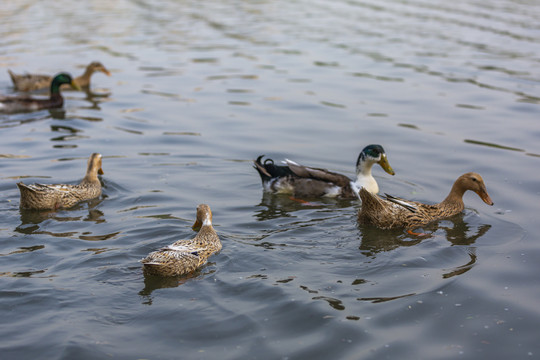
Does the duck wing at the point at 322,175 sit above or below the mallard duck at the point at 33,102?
below

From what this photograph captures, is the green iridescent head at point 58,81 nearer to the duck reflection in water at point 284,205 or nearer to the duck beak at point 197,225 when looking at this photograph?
the duck reflection in water at point 284,205

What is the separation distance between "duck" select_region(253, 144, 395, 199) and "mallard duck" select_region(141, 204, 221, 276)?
2.44m

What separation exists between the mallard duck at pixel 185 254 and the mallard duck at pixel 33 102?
9014 millimetres

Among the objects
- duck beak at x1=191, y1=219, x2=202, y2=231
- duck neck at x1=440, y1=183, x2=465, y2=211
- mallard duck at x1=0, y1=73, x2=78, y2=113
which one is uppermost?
mallard duck at x1=0, y1=73, x2=78, y2=113

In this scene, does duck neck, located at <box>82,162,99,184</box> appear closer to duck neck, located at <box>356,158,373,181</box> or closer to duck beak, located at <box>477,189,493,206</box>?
duck neck, located at <box>356,158,373,181</box>

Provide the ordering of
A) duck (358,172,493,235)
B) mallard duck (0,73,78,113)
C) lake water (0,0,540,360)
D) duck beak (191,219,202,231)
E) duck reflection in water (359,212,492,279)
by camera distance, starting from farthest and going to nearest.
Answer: mallard duck (0,73,78,113)
duck (358,172,493,235)
duck beak (191,219,202,231)
duck reflection in water (359,212,492,279)
lake water (0,0,540,360)

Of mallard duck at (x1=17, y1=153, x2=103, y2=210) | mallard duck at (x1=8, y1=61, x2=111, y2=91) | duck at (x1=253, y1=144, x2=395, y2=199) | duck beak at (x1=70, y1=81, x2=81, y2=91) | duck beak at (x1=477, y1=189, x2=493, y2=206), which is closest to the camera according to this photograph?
mallard duck at (x1=17, y1=153, x2=103, y2=210)

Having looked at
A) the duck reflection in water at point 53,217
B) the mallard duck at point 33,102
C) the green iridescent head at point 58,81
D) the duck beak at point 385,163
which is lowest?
the duck reflection in water at point 53,217

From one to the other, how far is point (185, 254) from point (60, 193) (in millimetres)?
3137

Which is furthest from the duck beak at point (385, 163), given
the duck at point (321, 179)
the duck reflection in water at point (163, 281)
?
the duck reflection in water at point (163, 281)

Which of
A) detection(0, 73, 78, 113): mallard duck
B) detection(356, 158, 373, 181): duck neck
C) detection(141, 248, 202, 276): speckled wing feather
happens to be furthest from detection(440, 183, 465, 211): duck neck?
detection(0, 73, 78, 113): mallard duck

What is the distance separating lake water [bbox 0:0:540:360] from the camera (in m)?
6.43

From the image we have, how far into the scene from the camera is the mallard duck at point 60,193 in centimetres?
946

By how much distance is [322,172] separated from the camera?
10.7m
